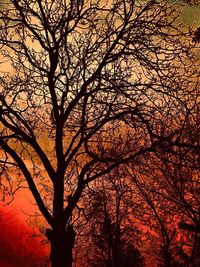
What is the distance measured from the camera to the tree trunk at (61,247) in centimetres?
1005

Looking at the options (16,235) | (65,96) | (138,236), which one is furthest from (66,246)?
(16,235)

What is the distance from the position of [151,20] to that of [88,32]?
243cm

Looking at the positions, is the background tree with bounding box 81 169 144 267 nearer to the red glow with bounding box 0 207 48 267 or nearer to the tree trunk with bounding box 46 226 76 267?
the tree trunk with bounding box 46 226 76 267

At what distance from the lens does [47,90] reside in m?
12.0

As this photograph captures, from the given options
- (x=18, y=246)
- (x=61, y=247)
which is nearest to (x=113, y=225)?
(x=61, y=247)

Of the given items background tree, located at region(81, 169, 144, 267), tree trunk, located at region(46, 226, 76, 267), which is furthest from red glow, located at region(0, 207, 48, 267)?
tree trunk, located at region(46, 226, 76, 267)

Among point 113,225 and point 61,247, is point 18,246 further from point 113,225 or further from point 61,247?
point 61,247

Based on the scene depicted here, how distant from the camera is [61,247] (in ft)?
33.1

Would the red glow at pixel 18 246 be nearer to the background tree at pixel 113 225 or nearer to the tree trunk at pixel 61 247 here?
the background tree at pixel 113 225

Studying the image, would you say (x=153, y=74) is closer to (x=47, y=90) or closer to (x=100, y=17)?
(x=100, y=17)

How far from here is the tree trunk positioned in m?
10.1

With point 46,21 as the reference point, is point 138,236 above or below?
below

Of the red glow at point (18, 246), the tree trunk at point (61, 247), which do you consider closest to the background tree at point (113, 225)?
the tree trunk at point (61, 247)

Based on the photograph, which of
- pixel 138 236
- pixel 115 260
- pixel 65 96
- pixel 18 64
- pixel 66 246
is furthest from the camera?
pixel 138 236
